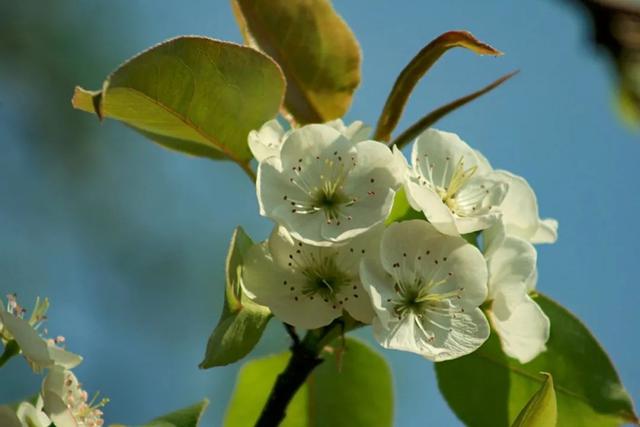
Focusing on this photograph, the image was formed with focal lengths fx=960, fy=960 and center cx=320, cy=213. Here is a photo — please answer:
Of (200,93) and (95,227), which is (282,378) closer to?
(200,93)

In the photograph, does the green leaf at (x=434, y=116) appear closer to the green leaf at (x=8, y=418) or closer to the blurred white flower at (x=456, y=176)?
the blurred white flower at (x=456, y=176)

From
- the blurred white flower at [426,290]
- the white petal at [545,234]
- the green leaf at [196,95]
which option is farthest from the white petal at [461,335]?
the green leaf at [196,95]

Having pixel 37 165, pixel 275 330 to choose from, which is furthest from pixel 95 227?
pixel 275 330

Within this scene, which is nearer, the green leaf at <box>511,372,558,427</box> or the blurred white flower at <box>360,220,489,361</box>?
the green leaf at <box>511,372,558,427</box>

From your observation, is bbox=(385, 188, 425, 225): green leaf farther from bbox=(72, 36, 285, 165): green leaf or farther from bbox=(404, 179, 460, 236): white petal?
bbox=(72, 36, 285, 165): green leaf

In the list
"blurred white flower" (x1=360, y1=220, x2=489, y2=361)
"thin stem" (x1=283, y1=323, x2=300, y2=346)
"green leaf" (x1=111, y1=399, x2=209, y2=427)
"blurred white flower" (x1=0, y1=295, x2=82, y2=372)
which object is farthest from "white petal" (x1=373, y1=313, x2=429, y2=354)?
"blurred white flower" (x1=0, y1=295, x2=82, y2=372)

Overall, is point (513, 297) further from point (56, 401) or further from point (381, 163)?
point (56, 401)

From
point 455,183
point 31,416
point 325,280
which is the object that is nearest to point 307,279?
point 325,280
